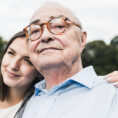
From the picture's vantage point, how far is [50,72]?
2.48 m

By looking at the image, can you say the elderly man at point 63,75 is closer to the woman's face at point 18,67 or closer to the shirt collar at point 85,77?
the shirt collar at point 85,77

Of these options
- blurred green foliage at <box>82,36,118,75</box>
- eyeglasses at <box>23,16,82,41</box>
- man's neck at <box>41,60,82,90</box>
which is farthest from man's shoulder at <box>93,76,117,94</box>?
blurred green foliage at <box>82,36,118,75</box>

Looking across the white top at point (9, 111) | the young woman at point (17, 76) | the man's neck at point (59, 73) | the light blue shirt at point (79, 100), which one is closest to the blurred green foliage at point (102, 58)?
the young woman at point (17, 76)

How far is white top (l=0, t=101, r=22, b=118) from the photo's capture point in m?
2.87

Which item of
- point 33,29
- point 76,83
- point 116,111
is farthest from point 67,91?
point 33,29

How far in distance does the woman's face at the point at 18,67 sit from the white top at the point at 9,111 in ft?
0.95

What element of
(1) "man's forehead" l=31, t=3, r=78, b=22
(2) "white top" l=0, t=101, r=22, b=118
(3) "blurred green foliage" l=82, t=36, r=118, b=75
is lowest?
(3) "blurred green foliage" l=82, t=36, r=118, b=75

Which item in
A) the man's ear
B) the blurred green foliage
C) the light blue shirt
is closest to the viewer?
the light blue shirt

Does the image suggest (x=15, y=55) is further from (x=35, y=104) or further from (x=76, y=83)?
(x=76, y=83)

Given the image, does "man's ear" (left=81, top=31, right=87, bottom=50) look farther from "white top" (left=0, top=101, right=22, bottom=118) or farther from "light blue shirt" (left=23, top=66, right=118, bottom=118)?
"white top" (left=0, top=101, right=22, bottom=118)

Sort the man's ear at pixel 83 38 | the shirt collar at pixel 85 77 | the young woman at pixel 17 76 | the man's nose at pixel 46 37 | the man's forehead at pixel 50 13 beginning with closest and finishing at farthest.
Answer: the shirt collar at pixel 85 77 < the man's nose at pixel 46 37 < the man's forehead at pixel 50 13 < the man's ear at pixel 83 38 < the young woman at pixel 17 76

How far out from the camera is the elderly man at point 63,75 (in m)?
2.14

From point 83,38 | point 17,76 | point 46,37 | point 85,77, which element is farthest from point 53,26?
point 17,76

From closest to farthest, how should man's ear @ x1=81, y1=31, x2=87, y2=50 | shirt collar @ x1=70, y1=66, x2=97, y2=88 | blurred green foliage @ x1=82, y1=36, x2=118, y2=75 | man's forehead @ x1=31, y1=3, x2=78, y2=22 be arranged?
shirt collar @ x1=70, y1=66, x2=97, y2=88 → man's forehead @ x1=31, y1=3, x2=78, y2=22 → man's ear @ x1=81, y1=31, x2=87, y2=50 → blurred green foliage @ x1=82, y1=36, x2=118, y2=75
